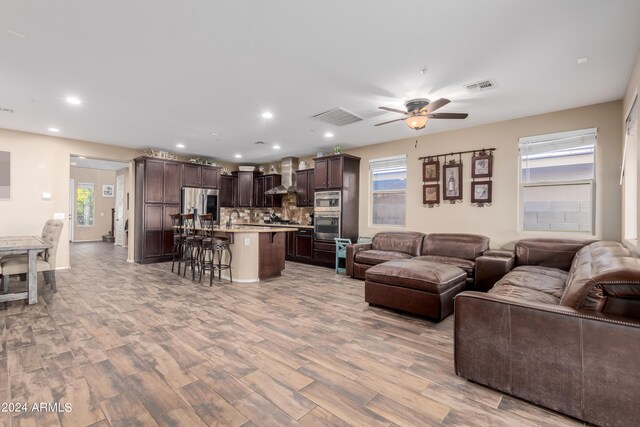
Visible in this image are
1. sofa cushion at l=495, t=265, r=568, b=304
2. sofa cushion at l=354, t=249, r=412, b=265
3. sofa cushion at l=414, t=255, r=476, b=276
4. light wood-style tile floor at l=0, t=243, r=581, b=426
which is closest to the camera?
light wood-style tile floor at l=0, t=243, r=581, b=426

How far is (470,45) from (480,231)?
10.6 ft

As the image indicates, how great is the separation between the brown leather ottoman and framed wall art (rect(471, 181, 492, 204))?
183cm

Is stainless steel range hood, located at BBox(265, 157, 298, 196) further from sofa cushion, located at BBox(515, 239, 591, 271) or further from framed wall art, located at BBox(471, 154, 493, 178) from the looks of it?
sofa cushion, located at BBox(515, 239, 591, 271)

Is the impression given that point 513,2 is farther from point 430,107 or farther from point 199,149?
point 199,149

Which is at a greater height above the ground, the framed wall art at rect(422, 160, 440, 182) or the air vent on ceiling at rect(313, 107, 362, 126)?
the air vent on ceiling at rect(313, 107, 362, 126)

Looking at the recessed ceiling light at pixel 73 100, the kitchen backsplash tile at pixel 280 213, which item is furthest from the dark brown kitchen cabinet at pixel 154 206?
the recessed ceiling light at pixel 73 100

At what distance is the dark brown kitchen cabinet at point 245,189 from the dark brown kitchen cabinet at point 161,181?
73.1 inches

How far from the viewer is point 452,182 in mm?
5172

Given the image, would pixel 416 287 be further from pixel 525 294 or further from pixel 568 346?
pixel 568 346

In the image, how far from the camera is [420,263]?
3.56 meters

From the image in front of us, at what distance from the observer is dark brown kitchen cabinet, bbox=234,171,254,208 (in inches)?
339

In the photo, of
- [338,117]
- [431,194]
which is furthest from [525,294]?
[338,117]

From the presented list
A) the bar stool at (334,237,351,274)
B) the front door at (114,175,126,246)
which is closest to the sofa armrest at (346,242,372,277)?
the bar stool at (334,237,351,274)

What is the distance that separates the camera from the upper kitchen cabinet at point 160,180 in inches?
260
